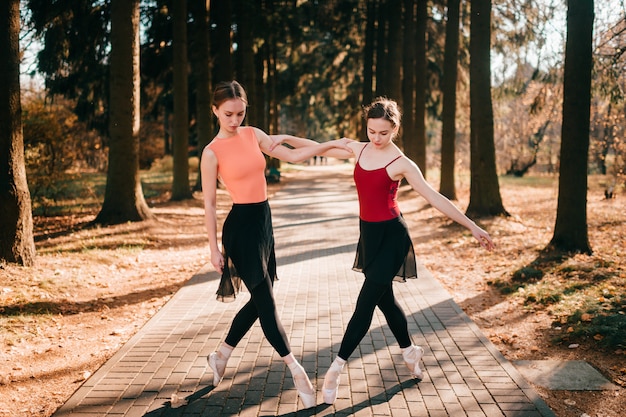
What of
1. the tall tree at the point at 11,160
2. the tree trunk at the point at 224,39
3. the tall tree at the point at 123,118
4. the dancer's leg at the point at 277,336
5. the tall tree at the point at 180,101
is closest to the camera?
the dancer's leg at the point at 277,336

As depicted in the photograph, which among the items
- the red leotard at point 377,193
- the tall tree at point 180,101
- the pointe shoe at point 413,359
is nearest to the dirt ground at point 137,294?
the pointe shoe at point 413,359

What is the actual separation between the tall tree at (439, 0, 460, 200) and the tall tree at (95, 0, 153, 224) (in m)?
9.80

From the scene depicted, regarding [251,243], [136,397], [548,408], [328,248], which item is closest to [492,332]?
[548,408]

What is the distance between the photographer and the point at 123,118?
12.1 m

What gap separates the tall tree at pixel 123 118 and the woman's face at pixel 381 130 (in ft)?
30.7

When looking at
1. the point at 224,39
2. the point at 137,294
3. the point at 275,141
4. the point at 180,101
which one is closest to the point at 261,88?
the point at 224,39

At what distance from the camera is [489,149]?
14055 millimetres

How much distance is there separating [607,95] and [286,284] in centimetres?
1057

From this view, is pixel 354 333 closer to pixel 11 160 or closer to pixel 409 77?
pixel 11 160

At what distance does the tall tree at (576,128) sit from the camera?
9.00 metres

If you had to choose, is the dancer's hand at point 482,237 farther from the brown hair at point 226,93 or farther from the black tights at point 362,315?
the brown hair at point 226,93

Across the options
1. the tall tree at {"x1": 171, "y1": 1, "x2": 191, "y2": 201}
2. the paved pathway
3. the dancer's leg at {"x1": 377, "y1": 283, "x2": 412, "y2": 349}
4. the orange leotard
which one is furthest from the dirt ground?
the tall tree at {"x1": 171, "y1": 1, "x2": 191, "y2": 201}

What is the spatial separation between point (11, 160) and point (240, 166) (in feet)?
17.1

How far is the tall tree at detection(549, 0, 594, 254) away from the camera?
9.00m
